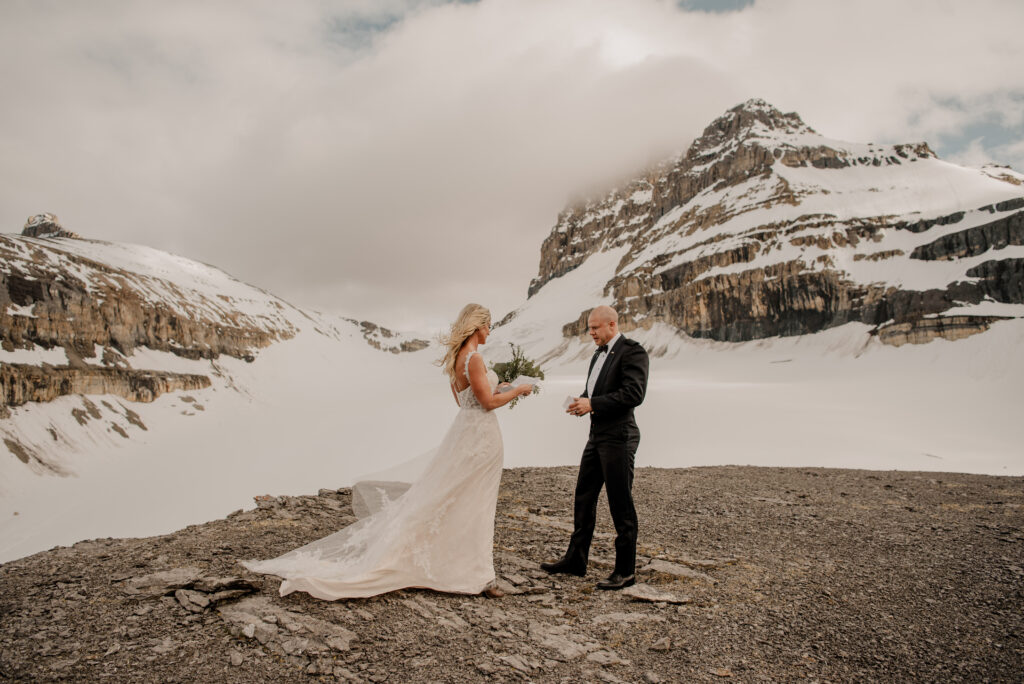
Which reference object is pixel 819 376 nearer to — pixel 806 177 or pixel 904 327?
pixel 904 327

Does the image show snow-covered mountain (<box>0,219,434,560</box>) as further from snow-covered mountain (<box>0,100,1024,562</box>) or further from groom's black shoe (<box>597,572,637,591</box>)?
groom's black shoe (<box>597,572,637,591</box>)

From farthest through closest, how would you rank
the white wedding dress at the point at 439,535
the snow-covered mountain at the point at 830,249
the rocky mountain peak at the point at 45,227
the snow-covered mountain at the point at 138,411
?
1. the rocky mountain peak at the point at 45,227
2. the snow-covered mountain at the point at 830,249
3. the snow-covered mountain at the point at 138,411
4. the white wedding dress at the point at 439,535

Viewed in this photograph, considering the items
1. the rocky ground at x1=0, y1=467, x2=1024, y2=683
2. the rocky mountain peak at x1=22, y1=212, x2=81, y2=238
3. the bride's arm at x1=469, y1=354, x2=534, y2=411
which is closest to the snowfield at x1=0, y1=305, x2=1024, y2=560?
the rocky ground at x1=0, y1=467, x2=1024, y2=683

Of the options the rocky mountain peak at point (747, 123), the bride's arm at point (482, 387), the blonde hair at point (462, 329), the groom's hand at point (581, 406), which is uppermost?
the rocky mountain peak at point (747, 123)

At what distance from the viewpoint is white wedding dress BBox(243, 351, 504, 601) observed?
4457 millimetres

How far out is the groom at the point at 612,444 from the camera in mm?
5012

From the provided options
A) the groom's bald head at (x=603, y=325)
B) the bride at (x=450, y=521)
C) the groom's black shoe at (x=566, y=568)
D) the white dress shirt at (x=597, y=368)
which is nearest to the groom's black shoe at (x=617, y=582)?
the groom's black shoe at (x=566, y=568)

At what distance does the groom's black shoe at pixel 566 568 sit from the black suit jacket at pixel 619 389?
4.83 feet

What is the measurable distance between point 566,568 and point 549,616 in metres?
1.15

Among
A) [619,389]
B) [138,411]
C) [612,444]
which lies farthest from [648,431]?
[138,411]

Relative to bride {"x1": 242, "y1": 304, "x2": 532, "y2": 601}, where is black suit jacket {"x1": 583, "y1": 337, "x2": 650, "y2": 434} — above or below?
above

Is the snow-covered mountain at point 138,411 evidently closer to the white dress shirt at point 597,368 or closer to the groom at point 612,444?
the groom at point 612,444

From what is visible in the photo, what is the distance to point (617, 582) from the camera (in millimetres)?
5008

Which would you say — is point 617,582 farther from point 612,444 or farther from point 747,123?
point 747,123
